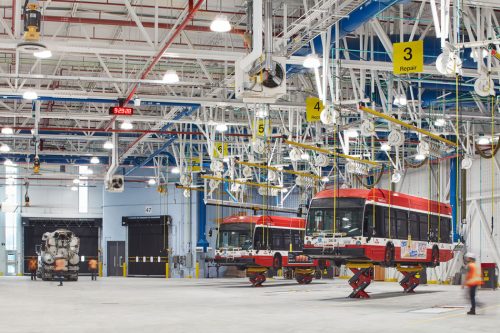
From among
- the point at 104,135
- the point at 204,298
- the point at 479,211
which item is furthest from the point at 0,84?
the point at 479,211

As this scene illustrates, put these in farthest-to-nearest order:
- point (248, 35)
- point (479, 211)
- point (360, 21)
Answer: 1. point (479, 211)
2. point (360, 21)
3. point (248, 35)

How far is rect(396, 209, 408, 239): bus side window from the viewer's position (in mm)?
28750

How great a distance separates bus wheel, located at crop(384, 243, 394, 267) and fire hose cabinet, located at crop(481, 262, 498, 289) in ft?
28.3

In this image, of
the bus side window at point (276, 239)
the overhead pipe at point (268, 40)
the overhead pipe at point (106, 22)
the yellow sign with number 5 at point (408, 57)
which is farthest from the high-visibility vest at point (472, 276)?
the bus side window at point (276, 239)

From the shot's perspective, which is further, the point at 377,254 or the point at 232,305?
the point at 377,254

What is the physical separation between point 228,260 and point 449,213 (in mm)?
10073

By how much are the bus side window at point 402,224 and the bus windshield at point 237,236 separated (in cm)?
946

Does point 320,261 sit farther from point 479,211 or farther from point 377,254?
point 479,211

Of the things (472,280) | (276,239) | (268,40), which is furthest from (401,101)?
(276,239)

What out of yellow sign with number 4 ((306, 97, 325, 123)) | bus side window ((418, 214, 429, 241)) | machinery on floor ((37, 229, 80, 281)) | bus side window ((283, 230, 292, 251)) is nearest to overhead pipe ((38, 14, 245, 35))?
yellow sign with number 4 ((306, 97, 325, 123))

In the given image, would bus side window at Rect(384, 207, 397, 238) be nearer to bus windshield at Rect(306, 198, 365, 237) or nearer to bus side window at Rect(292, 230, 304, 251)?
bus windshield at Rect(306, 198, 365, 237)

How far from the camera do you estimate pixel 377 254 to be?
87.0 feet

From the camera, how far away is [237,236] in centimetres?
3750

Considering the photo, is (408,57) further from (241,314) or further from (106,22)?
(106,22)
